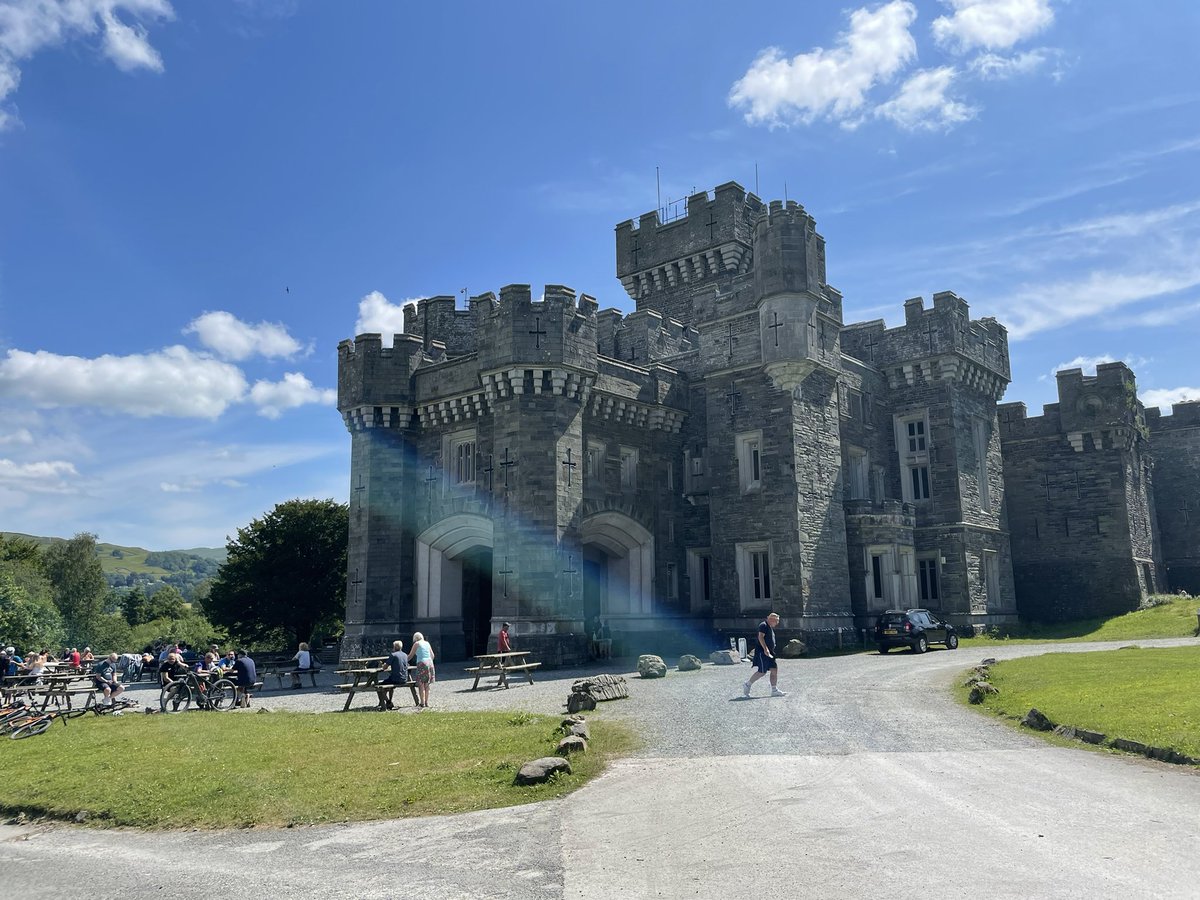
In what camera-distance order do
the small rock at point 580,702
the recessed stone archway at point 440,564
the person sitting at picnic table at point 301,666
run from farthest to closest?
1. the recessed stone archway at point 440,564
2. the person sitting at picnic table at point 301,666
3. the small rock at point 580,702

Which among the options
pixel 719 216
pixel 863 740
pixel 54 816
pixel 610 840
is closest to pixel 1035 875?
pixel 610 840

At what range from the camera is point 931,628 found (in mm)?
28453

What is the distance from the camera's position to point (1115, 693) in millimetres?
14250

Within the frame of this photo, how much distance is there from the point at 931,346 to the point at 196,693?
28.2 metres

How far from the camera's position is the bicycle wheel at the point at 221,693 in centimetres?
1923

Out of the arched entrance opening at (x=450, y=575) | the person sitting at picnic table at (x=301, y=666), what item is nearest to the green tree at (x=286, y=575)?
the arched entrance opening at (x=450, y=575)

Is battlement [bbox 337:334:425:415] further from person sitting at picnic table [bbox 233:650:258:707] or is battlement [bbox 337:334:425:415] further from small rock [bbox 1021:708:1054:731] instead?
small rock [bbox 1021:708:1054:731]

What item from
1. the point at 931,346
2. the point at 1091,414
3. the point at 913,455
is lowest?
the point at 913,455

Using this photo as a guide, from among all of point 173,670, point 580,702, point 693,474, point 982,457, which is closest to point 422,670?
point 580,702

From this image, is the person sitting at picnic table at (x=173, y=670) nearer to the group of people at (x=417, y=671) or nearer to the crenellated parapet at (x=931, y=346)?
the group of people at (x=417, y=671)

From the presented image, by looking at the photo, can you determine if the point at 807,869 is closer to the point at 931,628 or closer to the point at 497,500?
the point at 497,500

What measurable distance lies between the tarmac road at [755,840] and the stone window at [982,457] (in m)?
26.0

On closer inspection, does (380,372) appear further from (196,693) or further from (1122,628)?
(1122,628)

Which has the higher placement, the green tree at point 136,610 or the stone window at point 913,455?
the stone window at point 913,455
